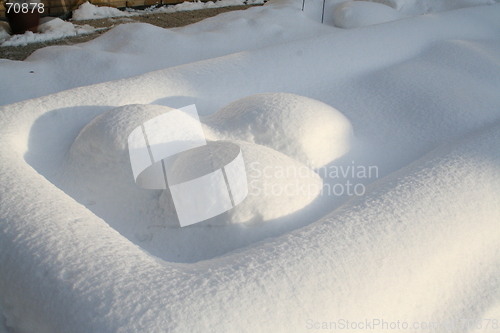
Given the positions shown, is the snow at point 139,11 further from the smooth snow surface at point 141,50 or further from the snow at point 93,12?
the smooth snow surface at point 141,50

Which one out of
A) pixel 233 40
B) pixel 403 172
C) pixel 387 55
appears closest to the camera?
pixel 403 172

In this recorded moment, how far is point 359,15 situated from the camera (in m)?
2.29

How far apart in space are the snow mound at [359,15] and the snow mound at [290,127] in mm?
1215

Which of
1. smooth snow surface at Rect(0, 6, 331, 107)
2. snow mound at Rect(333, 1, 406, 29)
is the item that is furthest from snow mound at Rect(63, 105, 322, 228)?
snow mound at Rect(333, 1, 406, 29)

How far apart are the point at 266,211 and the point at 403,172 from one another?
0.34m

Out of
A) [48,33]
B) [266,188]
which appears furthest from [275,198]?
[48,33]

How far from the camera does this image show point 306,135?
3.80 feet

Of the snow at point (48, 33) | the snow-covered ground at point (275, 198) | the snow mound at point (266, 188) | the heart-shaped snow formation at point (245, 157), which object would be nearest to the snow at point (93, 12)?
the snow at point (48, 33)

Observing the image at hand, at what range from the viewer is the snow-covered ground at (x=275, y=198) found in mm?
700

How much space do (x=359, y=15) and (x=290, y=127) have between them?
1381 mm

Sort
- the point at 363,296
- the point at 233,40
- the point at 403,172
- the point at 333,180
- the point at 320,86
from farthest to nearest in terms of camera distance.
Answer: the point at 233,40 < the point at 320,86 < the point at 333,180 < the point at 403,172 < the point at 363,296

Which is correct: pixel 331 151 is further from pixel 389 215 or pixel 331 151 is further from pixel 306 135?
pixel 389 215

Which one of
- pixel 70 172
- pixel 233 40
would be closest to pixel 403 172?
pixel 70 172

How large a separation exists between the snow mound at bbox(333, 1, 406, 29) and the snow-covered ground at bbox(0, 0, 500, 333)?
0.49 metres
